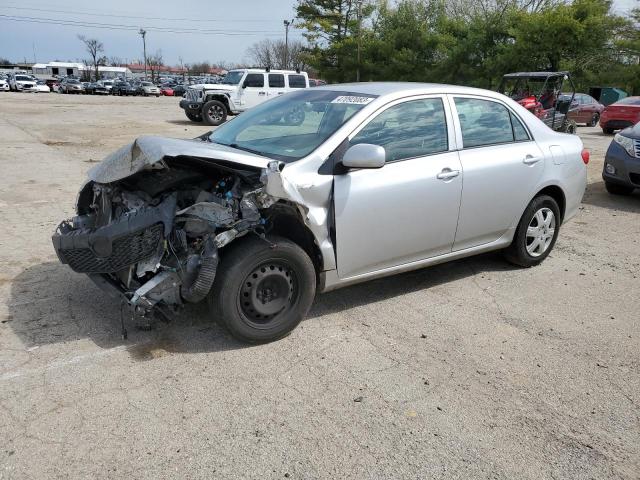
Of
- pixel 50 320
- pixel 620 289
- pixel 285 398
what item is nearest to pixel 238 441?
pixel 285 398

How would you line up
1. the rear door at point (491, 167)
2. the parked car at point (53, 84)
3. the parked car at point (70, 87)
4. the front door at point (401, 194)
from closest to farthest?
the front door at point (401, 194), the rear door at point (491, 167), the parked car at point (70, 87), the parked car at point (53, 84)

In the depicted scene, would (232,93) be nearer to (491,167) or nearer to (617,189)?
(617,189)

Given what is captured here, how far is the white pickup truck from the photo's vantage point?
19.9 meters

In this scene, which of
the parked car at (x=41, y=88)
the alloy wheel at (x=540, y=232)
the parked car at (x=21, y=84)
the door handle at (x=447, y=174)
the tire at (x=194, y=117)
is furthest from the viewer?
the parked car at (x=41, y=88)

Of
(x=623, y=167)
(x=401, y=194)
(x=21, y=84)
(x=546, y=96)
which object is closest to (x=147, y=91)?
(x=21, y=84)

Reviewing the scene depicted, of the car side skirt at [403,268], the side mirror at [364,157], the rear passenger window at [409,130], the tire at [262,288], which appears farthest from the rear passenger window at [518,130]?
the tire at [262,288]

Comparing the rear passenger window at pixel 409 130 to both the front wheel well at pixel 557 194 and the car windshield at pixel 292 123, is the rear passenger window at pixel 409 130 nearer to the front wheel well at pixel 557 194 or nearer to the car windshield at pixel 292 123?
the car windshield at pixel 292 123

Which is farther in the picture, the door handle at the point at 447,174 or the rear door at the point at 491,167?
the rear door at the point at 491,167

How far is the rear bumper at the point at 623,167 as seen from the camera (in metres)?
8.34

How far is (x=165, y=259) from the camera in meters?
3.38

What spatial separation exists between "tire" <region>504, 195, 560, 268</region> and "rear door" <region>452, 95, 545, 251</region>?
0.16 m

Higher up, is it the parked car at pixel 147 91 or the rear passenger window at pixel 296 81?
the parked car at pixel 147 91

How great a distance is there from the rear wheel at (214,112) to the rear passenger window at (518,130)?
16.3m

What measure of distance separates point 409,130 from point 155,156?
1925mm
